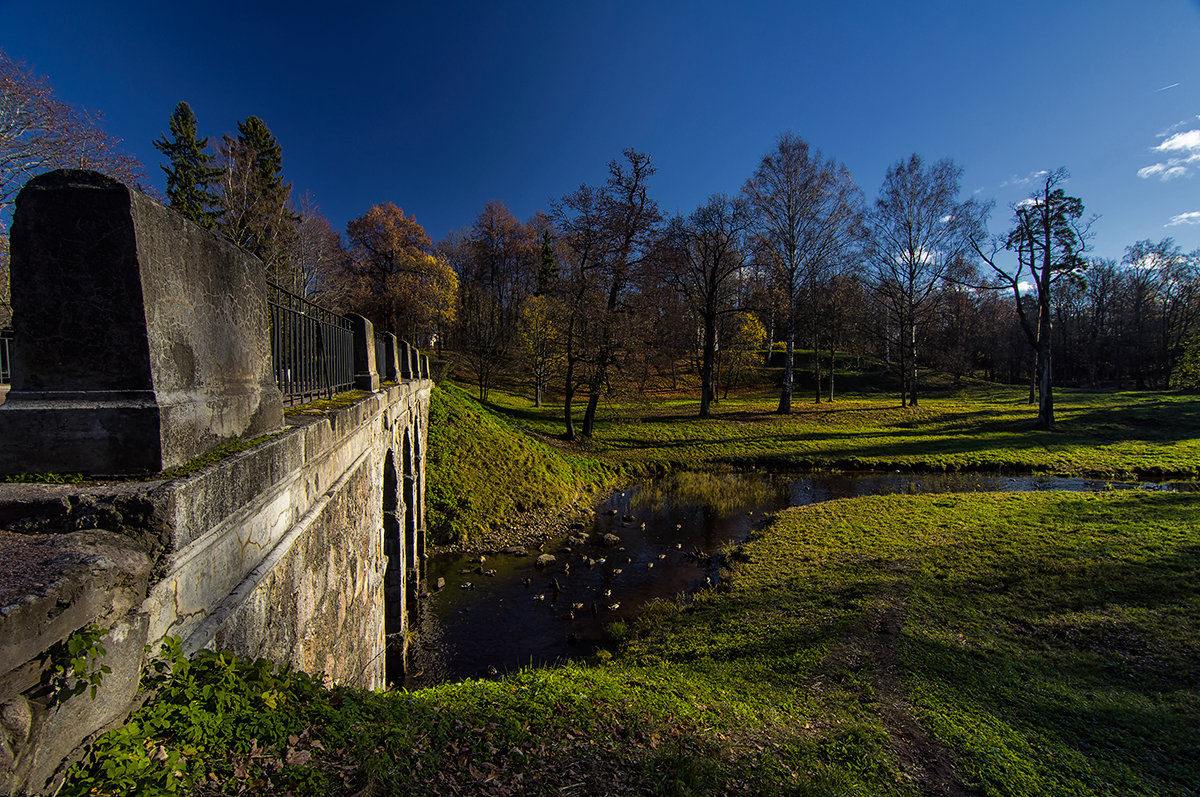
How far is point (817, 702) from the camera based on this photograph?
4.92 m

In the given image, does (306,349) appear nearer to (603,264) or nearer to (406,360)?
(406,360)

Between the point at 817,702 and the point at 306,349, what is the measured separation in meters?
5.74

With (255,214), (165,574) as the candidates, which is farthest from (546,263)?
(165,574)

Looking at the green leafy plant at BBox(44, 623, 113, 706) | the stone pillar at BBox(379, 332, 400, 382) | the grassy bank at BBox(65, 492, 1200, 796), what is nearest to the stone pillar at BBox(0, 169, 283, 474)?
the green leafy plant at BBox(44, 623, 113, 706)

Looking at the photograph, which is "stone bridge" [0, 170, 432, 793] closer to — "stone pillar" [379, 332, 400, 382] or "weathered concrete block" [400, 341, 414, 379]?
"stone pillar" [379, 332, 400, 382]

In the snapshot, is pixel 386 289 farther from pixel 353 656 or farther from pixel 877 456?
pixel 353 656

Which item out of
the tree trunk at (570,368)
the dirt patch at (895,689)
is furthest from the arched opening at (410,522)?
the tree trunk at (570,368)

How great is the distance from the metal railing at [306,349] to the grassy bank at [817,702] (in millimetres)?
2466

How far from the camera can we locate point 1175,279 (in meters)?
39.8

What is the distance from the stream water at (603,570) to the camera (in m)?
7.49

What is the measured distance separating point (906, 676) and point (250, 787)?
5.78 metres

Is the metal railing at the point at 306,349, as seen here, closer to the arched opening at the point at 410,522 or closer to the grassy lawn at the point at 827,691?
the grassy lawn at the point at 827,691

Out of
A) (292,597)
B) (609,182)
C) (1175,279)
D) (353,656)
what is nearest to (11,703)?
(292,597)

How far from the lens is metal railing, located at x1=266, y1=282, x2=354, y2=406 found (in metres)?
3.97
